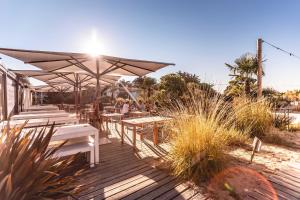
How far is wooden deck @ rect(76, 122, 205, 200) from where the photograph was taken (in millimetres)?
2090

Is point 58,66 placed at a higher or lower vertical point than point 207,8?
lower

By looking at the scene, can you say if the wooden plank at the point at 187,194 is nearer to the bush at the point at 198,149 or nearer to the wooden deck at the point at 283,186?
the bush at the point at 198,149

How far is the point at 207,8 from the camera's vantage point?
7590 mm

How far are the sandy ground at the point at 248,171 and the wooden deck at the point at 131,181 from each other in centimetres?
36

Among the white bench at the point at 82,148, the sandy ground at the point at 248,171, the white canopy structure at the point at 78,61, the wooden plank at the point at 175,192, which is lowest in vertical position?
the wooden plank at the point at 175,192

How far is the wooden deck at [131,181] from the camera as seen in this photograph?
209 centimetres

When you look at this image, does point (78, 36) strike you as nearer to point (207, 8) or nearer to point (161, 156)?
point (207, 8)

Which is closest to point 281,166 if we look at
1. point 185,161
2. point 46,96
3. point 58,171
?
point 185,161

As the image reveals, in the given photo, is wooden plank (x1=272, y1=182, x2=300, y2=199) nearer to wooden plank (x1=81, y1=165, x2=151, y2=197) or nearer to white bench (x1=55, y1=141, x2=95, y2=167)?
wooden plank (x1=81, y1=165, x2=151, y2=197)

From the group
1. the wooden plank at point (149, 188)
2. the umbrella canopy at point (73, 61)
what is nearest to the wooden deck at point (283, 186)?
the wooden plank at point (149, 188)

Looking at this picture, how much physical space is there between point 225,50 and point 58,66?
1020 centimetres

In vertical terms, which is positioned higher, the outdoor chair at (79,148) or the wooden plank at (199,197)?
the outdoor chair at (79,148)

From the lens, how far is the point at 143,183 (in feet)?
7.76

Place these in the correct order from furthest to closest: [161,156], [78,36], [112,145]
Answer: [78,36], [112,145], [161,156]
